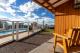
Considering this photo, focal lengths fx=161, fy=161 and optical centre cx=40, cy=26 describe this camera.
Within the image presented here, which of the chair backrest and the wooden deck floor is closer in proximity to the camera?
the chair backrest

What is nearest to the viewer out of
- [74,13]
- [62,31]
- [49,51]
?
[49,51]

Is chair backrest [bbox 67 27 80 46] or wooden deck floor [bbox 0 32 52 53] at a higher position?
chair backrest [bbox 67 27 80 46]

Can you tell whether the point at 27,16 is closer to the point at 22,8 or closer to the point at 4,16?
the point at 22,8

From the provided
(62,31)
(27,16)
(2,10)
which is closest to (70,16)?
(62,31)

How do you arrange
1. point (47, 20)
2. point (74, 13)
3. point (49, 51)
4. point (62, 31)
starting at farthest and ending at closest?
point (47, 20)
point (62, 31)
point (74, 13)
point (49, 51)

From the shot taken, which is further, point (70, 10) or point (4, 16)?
point (4, 16)

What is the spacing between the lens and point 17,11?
63.4 ft

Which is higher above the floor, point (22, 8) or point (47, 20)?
point (22, 8)

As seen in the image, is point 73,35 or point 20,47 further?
point 20,47

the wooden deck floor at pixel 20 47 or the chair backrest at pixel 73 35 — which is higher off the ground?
the chair backrest at pixel 73 35

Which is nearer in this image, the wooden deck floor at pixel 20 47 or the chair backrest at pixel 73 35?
the chair backrest at pixel 73 35

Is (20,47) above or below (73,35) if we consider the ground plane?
below

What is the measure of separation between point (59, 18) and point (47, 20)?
9.26 metres

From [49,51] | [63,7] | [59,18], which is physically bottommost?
[49,51]
